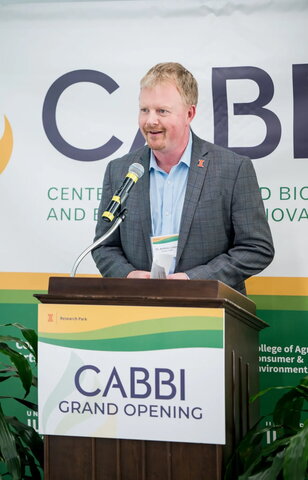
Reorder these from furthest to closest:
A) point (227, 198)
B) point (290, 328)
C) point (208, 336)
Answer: point (290, 328)
point (227, 198)
point (208, 336)

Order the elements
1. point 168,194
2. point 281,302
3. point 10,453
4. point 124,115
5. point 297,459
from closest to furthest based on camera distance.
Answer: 1. point 297,459
2. point 10,453
3. point 168,194
4. point 281,302
5. point 124,115

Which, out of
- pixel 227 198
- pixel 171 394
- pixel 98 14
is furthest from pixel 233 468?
pixel 98 14

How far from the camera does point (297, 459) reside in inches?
88.5

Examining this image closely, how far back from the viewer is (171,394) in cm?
231

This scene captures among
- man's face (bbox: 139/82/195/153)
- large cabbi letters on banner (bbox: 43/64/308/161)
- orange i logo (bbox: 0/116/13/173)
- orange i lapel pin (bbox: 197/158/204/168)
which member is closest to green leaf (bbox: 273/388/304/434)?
orange i lapel pin (bbox: 197/158/204/168)

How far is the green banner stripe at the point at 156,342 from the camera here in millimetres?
2293

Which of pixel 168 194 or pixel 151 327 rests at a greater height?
pixel 168 194

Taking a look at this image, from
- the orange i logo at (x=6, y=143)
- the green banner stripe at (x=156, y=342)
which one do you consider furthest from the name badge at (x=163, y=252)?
the orange i logo at (x=6, y=143)

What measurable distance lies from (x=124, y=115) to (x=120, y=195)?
1.62 m

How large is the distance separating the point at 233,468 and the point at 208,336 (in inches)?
17.3

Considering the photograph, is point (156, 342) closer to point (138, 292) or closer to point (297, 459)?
point (138, 292)

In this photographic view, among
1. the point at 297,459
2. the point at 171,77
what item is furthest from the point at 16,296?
the point at 297,459

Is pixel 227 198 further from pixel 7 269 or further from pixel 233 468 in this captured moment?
pixel 7 269

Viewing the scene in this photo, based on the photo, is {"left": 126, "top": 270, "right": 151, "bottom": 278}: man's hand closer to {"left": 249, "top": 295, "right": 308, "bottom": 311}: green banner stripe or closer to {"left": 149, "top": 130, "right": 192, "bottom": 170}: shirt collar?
{"left": 149, "top": 130, "right": 192, "bottom": 170}: shirt collar
